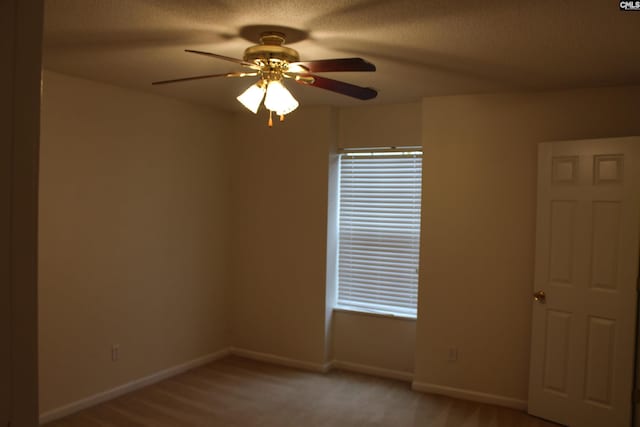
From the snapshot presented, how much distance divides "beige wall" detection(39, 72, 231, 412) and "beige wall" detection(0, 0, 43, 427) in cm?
327

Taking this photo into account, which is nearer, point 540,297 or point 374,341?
point 540,297

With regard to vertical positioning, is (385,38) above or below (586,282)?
above

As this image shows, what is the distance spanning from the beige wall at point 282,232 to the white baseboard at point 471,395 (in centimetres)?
103

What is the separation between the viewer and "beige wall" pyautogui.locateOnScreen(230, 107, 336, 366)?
4781mm

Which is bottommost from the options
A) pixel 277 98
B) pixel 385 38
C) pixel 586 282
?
pixel 586 282

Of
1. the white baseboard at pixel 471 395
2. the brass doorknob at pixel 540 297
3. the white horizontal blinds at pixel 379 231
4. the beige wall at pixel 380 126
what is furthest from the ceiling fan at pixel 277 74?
the white baseboard at pixel 471 395

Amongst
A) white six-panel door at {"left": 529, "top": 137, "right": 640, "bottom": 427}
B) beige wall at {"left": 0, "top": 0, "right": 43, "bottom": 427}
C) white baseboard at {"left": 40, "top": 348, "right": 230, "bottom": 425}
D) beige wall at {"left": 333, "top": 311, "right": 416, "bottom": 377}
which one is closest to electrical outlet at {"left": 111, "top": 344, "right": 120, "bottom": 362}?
white baseboard at {"left": 40, "top": 348, "right": 230, "bottom": 425}

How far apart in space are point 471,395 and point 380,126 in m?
2.54

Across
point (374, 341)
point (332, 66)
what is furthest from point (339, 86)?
point (374, 341)

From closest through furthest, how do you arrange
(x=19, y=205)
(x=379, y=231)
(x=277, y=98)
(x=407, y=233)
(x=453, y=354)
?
(x=19, y=205), (x=277, y=98), (x=453, y=354), (x=407, y=233), (x=379, y=231)

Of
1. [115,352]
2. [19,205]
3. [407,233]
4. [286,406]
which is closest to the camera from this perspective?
[19,205]

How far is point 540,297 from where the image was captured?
3.79 meters

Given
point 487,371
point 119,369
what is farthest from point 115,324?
point 487,371

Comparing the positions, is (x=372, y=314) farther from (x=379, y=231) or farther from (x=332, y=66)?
(x=332, y=66)
